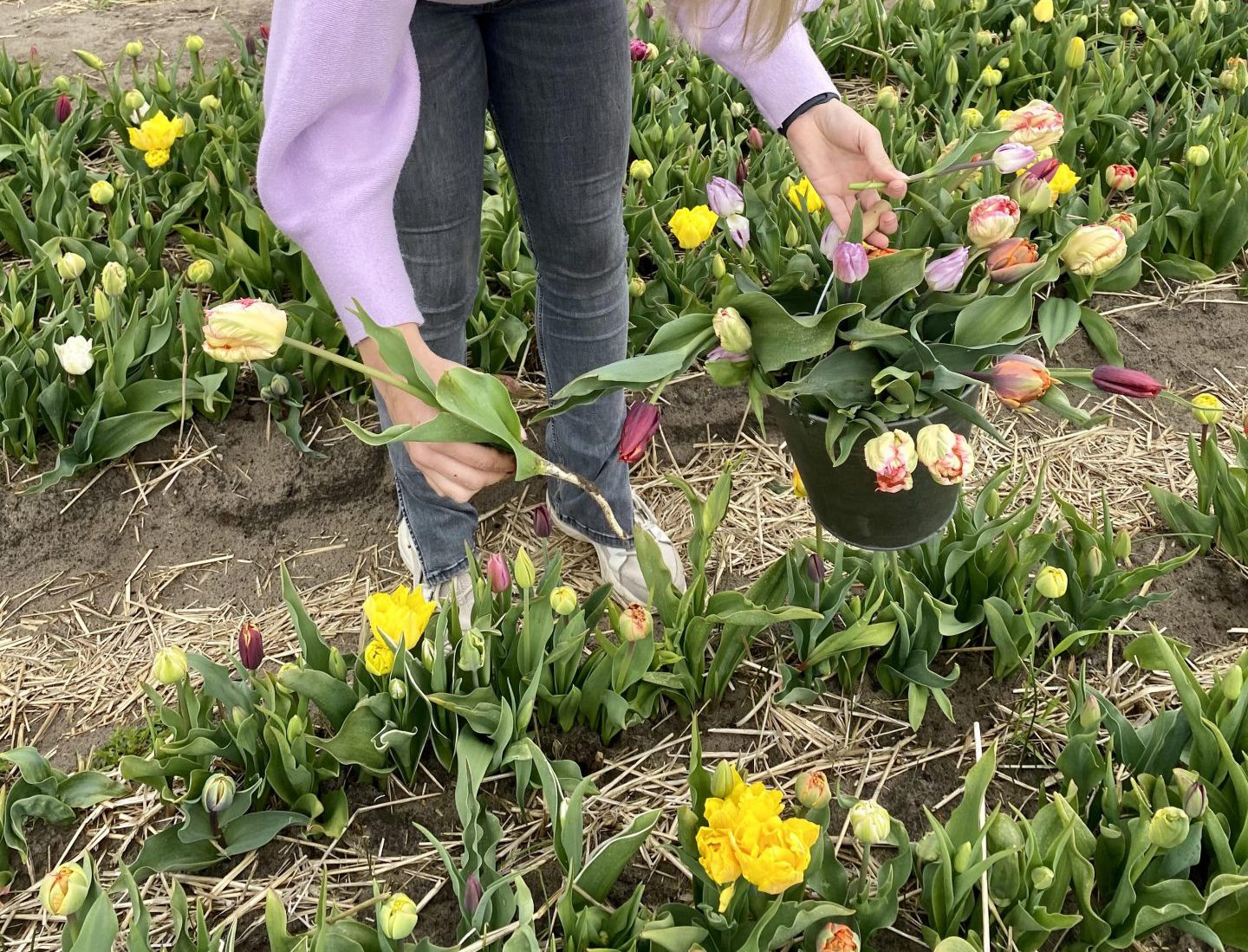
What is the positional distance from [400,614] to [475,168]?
58 centimetres

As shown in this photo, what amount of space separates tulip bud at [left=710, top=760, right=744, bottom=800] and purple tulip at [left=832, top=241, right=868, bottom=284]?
1.66 ft

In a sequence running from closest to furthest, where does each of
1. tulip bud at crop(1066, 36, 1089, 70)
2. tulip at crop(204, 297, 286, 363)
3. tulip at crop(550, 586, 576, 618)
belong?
tulip at crop(204, 297, 286, 363)
tulip at crop(550, 586, 576, 618)
tulip bud at crop(1066, 36, 1089, 70)

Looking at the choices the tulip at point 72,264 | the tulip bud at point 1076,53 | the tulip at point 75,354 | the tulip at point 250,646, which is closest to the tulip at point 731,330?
the tulip at point 250,646

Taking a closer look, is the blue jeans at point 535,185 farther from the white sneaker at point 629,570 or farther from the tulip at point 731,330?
the tulip at point 731,330

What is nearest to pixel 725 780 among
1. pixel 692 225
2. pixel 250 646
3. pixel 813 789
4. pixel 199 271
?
Answer: pixel 813 789

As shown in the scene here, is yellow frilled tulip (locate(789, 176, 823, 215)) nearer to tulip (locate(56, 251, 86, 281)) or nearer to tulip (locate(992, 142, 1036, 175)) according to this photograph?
tulip (locate(992, 142, 1036, 175))

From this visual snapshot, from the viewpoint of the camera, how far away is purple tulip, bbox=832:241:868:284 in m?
1.02

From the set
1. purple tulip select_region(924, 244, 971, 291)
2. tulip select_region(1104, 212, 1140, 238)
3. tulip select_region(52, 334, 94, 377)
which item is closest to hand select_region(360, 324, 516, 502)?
purple tulip select_region(924, 244, 971, 291)

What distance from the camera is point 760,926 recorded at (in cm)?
115

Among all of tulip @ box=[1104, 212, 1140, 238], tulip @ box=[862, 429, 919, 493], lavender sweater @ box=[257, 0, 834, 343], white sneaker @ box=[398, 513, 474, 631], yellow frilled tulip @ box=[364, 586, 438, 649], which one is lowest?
white sneaker @ box=[398, 513, 474, 631]

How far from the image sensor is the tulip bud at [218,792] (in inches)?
52.2

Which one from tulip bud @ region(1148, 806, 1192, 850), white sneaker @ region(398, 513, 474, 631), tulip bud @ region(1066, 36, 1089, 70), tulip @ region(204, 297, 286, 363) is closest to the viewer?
tulip @ region(204, 297, 286, 363)

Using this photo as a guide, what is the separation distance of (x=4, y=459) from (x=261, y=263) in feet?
1.98

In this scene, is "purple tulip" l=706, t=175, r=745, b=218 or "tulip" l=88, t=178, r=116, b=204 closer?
"purple tulip" l=706, t=175, r=745, b=218
